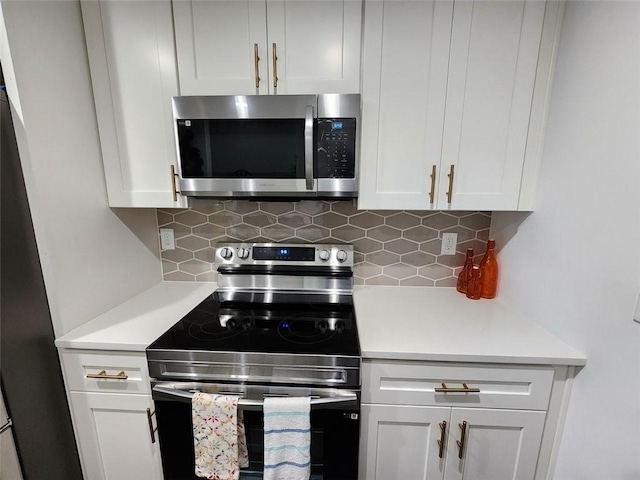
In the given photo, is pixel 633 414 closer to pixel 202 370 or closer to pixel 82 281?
pixel 202 370

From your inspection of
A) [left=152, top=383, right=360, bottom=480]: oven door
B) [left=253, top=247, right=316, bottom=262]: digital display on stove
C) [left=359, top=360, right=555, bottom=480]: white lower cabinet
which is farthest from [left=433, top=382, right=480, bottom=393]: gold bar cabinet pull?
[left=253, top=247, right=316, bottom=262]: digital display on stove

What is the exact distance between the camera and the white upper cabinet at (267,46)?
1.06 m

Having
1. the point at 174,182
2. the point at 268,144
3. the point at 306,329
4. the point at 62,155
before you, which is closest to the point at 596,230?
the point at 306,329

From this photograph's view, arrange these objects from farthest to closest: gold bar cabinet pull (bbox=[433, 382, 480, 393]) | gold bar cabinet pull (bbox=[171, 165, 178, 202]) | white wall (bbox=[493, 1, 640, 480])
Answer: gold bar cabinet pull (bbox=[171, 165, 178, 202])
gold bar cabinet pull (bbox=[433, 382, 480, 393])
white wall (bbox=[493, 1, 640, 480])

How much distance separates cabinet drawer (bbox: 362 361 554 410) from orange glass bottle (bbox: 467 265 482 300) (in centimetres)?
48

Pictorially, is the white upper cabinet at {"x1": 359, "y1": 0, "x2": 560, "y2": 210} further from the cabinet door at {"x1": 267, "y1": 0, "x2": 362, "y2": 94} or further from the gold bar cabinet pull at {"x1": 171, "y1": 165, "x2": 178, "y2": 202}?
the gold bar cabinet pull at {"x1": 171, "y1": 165, "x2": 178, "y2": 202}

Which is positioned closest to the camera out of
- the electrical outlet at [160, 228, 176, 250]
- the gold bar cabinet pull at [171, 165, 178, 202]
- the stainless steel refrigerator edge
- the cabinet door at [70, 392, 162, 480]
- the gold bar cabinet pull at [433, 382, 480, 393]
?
the stainless steel refrigerator edge

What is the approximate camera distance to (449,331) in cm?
111

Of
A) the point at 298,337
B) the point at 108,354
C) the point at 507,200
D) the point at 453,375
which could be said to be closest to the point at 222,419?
the point at 298,337

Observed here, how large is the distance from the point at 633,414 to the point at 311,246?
1.20 meters

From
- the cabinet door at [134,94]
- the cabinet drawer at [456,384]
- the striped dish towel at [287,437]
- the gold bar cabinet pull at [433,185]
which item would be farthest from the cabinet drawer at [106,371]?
the gold bar cabinet pull at [433,185]

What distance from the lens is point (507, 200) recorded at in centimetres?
117

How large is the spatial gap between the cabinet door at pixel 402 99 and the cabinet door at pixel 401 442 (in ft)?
2.54

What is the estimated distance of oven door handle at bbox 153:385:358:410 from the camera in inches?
37.1
